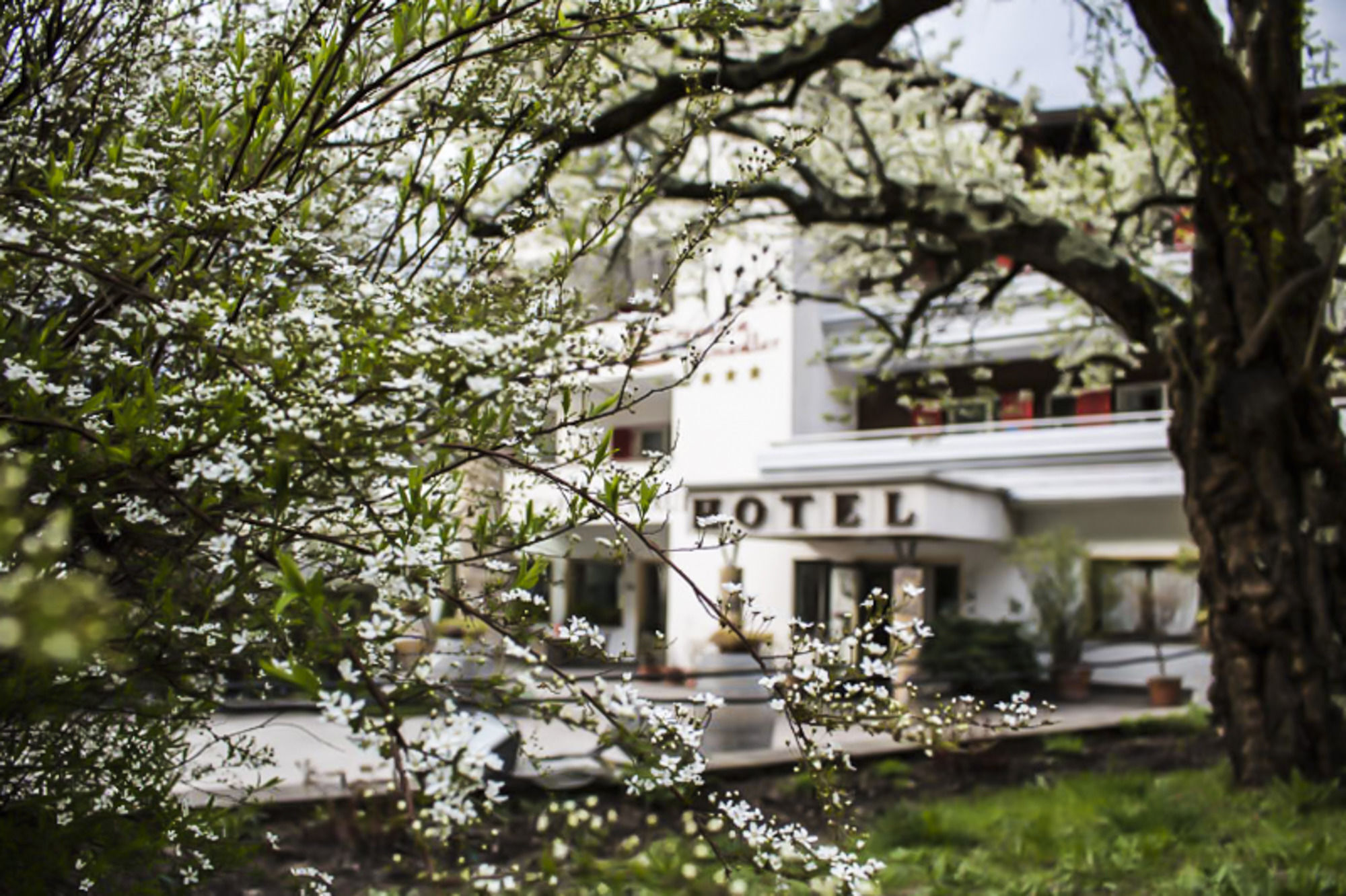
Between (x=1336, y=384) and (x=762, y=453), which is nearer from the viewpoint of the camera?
(x=1336, y=384)

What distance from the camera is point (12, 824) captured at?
97.2 inches

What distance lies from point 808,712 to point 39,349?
1415mm

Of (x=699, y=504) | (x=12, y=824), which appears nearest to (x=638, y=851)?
(x=12, y=824)

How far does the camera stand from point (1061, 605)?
69.2 ft

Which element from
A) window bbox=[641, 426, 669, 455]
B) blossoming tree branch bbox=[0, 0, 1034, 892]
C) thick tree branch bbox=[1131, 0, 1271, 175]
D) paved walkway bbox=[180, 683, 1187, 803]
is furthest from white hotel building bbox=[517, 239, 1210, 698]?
blossoming tree branch bbox=[0, 0, 1034, 892]

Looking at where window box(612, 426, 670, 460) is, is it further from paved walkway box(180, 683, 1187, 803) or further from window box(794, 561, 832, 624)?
paved walkway box(180, 683, 1187, 803)

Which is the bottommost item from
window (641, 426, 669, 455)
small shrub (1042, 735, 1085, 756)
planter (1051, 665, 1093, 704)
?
planter (1051, 665, 1093, 704)

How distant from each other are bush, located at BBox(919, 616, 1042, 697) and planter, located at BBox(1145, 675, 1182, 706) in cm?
171

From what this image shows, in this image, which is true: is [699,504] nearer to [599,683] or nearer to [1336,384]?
[1336,384]

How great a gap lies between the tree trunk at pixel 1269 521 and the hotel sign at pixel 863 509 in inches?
501

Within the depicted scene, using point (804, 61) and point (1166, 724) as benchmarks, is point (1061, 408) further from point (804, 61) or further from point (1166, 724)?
point (804, 61)

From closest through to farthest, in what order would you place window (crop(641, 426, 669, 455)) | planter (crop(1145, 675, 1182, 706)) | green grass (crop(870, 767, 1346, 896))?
green grass (crop(870, 767, 1346, 896)) < planter (crop(1145, 675, 1182, 706)) < window (crop(641, 426, 669, 455))

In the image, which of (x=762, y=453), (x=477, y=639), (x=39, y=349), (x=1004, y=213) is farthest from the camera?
(x=762, y=453)

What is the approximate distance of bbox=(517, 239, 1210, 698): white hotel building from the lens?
21453 millimetres
